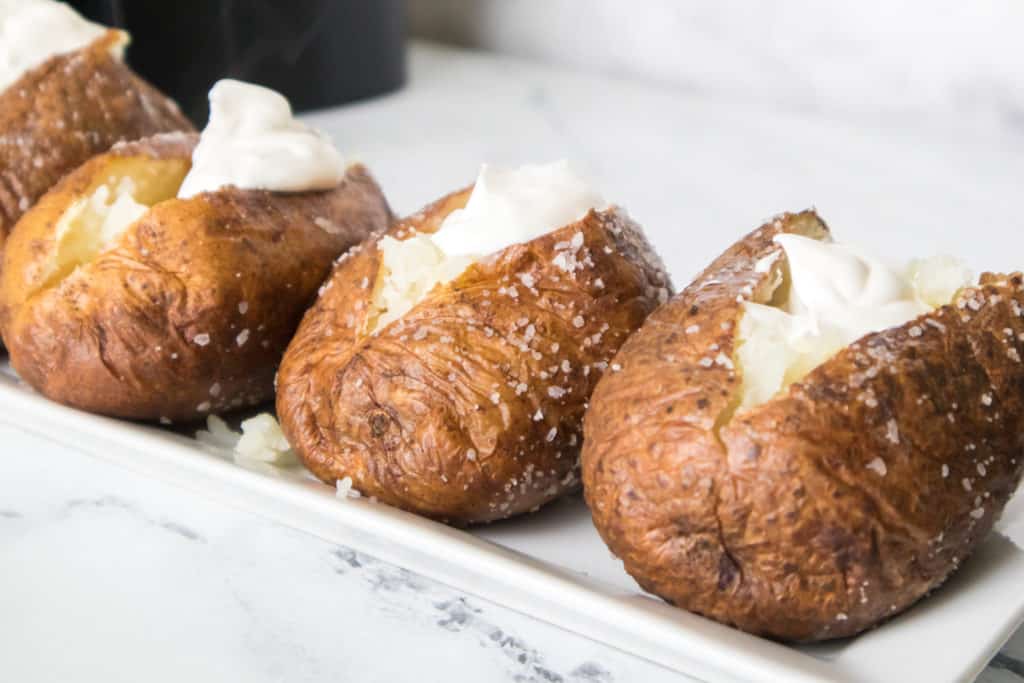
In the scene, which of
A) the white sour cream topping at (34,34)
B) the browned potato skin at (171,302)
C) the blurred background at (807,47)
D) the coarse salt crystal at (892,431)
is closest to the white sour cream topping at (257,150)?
the browned potato skin at (171,302)

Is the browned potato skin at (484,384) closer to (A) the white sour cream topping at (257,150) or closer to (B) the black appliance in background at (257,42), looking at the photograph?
(A) the white sour cream topping at (257,150)

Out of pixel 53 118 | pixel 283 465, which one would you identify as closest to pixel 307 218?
pixel 283 465

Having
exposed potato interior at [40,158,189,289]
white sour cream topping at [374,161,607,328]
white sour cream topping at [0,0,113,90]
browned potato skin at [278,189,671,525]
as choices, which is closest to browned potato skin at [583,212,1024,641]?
browned potato skin at [278,189,671,525]

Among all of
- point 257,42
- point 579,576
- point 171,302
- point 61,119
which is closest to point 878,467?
point 579,576

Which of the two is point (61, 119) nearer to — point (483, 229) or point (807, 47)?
point (483, 229)

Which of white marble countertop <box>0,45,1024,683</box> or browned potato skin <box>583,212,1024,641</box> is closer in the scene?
browned potato skin <box>583,212,1024,641</box>

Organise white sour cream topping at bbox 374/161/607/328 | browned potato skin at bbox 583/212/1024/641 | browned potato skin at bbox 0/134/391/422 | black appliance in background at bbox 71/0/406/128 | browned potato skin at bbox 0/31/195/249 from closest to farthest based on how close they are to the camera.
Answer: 1. browned potato skin at bbox 583/212/1024/641
2. white sour cream topping at bbox 374/161/607/328
3. browned potato skin at bbox 0/134/391/422
4. browned potato skin at bbox 0/31/195/249
5. black appliance in background at bbox 71/0/406/128

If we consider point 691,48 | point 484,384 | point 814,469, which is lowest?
point 691,48

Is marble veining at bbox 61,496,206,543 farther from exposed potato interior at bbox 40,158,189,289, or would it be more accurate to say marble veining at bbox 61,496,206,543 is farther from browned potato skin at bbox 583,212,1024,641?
browned potato skin at bbox 583,212,1024,641
